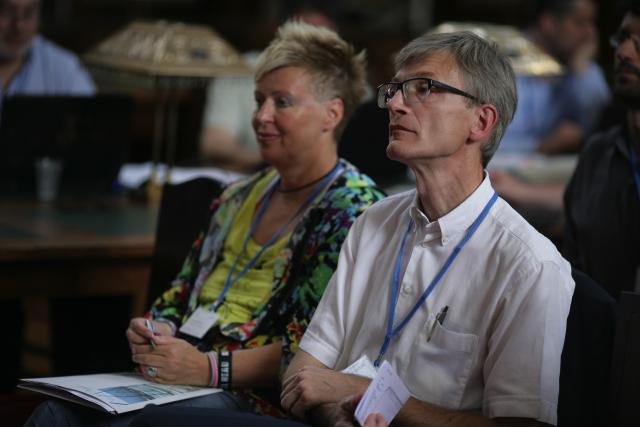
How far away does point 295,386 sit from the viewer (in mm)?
1993

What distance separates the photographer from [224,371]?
2.33m

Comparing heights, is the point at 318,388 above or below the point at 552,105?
above

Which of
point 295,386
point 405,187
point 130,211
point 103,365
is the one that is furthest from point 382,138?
point 295,386

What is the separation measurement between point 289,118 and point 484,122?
70 centimetres

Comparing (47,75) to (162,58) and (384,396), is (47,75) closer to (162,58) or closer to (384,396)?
(162,58)

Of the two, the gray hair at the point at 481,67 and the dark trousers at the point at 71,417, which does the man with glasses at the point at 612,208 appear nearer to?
the gray hair at the point at 481,67

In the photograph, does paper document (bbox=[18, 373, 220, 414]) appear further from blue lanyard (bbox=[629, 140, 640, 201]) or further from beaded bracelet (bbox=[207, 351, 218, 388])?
blue lanyard (bbox=[629, 140, 640, 201])

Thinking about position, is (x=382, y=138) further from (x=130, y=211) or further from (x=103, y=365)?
(x=103, y=365)

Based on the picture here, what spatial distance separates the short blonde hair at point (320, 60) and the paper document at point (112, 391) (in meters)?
0.77

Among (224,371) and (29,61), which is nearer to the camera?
(224,371)

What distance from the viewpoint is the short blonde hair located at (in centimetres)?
256

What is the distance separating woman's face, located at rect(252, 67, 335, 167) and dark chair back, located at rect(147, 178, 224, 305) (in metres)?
0.38

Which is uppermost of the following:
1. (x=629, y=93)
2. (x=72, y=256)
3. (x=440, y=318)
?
(x=629, y=93)

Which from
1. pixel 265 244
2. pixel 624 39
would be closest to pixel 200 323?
pixel 265 244
